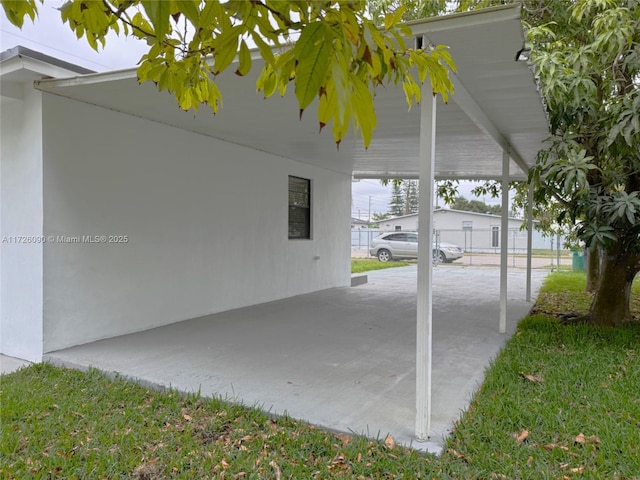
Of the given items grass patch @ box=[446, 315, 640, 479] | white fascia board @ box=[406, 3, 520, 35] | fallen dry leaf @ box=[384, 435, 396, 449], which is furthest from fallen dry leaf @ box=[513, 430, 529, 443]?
white fascia board @ box=[406, 3, 520, 35]

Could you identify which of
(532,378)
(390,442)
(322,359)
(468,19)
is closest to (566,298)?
(532,378)

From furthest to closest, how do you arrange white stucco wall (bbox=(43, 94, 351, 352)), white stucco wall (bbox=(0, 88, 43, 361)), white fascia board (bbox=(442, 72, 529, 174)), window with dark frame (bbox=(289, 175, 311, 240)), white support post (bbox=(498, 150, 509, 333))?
window with dark frame (bbox=(289, 175, 311, 240))
white support post (bbox=(498, 150, 509, 333))
white stucco wall (bbox=(43, 94, 351, 352))
white stucco wall (bbox=(0, 88, 43, 361))
white fascia board (bbox=(442, 72, 529, 174))

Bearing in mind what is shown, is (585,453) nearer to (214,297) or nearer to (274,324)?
(274,324)

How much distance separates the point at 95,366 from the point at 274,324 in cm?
239

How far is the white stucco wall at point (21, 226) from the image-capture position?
4.27 meters

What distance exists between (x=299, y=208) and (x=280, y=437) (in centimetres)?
631

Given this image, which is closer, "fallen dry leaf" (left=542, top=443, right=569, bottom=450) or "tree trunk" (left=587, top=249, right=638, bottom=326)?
"fallen dry leaf" (left=542, top=443, right=569, bottom=450)

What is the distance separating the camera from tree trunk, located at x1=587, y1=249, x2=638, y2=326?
18.7 feet

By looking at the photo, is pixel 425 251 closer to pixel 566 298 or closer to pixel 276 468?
pixel 276 468

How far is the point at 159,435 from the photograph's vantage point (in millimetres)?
2828

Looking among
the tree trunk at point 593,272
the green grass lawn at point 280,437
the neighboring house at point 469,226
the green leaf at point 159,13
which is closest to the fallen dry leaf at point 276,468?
the green grass lawn at point 280,437

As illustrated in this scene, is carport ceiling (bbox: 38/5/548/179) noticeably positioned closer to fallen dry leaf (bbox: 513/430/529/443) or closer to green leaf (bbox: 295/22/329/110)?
green leaf (bbox: 295/22/329/110)

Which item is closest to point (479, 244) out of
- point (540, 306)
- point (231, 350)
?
point (540, 306)

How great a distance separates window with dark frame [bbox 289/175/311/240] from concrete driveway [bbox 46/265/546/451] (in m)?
1.91
